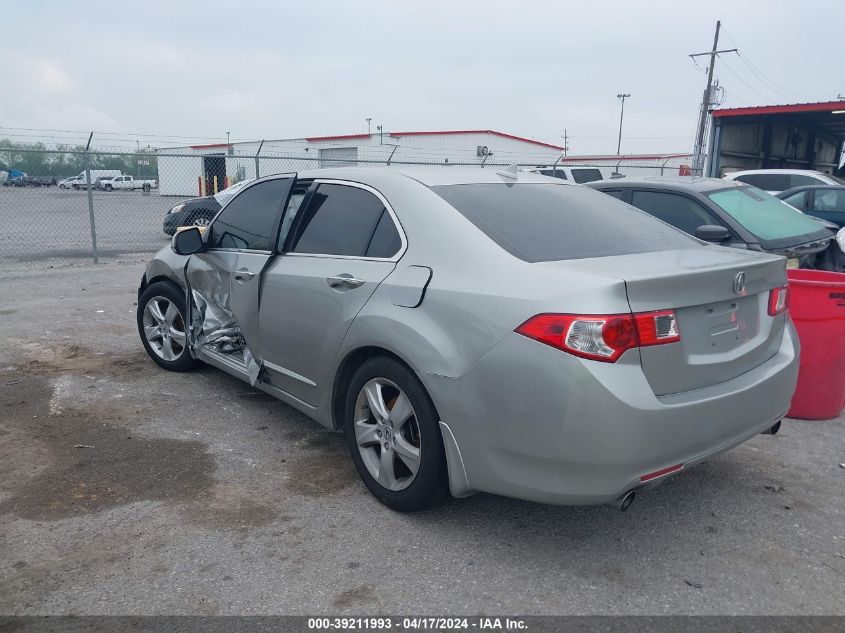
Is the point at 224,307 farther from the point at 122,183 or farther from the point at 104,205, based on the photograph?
the point at 122,183

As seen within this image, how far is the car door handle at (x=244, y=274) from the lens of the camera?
4230 millimetres

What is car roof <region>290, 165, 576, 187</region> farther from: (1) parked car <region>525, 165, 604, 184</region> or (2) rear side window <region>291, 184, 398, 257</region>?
(1) parked car <region>525, 165, 604, 184</region>

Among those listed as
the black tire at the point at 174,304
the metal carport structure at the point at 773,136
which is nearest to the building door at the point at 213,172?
the metal carport structure at the point at 773,136

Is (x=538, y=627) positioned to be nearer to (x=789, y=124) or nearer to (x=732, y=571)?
(x=732, y=571)

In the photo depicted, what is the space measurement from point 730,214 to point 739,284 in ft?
10.7

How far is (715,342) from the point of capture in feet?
9.48

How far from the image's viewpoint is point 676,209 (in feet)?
20.2

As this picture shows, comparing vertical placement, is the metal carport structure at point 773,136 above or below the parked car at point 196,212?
above

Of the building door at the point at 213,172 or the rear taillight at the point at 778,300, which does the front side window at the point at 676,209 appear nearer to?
the rear taillight at the point at 778,300

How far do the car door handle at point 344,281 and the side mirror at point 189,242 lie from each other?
162cm

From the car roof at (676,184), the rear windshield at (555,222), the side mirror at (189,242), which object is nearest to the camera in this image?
the rear windshield at (555,222)

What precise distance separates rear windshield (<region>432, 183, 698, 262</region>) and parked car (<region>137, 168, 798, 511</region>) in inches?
0.6

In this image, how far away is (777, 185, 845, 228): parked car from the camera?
37.1ft

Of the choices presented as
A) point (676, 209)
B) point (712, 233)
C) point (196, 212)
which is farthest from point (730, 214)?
point (196, 212)
